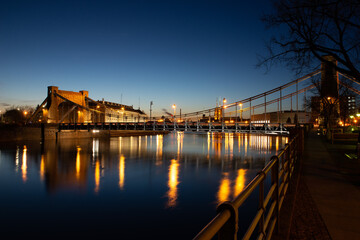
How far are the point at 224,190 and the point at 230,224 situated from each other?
14.8 meters

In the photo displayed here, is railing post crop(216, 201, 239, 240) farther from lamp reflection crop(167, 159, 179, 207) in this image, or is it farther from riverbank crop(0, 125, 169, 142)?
riverbank crop(0, 125, 169, 142)

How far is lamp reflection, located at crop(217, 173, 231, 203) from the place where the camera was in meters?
14.0

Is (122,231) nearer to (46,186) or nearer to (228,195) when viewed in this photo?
(228,195)

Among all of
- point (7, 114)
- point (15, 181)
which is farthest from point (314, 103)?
point (7, 114)

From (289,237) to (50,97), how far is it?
71.9 meters

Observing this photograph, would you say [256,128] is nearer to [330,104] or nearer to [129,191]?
[330,104]

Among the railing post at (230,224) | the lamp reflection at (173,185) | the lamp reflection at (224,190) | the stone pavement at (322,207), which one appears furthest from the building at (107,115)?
the railing post at (230,224)

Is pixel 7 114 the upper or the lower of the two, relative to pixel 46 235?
upper

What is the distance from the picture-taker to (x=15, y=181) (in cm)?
1966

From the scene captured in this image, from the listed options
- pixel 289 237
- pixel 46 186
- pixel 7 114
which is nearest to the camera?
pixel 289 237

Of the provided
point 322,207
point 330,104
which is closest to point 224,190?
point 322,207

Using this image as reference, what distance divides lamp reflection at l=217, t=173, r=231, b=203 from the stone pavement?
4610mm

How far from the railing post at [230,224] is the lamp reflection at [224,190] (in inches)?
486

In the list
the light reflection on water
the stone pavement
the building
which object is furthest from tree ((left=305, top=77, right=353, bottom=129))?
the building
